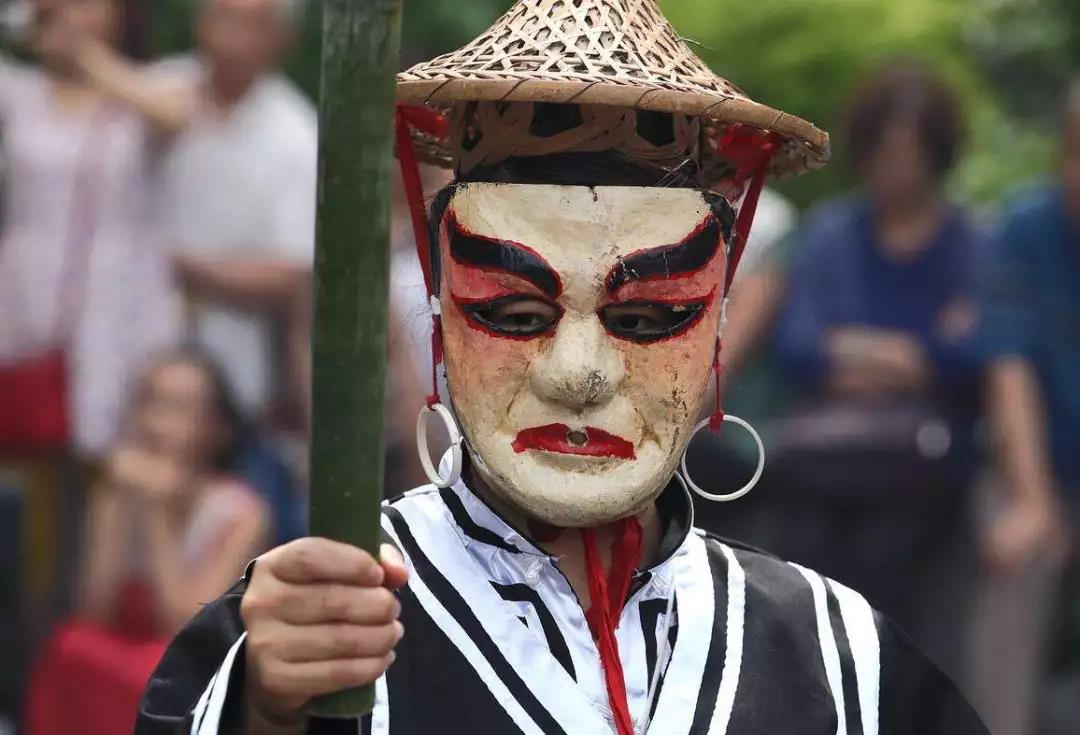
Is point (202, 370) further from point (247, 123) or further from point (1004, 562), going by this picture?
point (1004, 562)

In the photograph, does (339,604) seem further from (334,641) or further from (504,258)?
(504,258)

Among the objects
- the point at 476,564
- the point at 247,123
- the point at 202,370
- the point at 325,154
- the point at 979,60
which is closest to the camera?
the point at 325,154

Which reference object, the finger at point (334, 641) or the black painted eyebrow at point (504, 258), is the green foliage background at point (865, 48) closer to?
the black painted eyebrow at point (504, 258)

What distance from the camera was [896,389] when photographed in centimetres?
552

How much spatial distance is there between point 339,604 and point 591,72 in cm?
83

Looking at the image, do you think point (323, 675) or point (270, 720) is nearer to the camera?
point (323, 675)

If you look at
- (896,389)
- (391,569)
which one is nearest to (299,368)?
(896,389)

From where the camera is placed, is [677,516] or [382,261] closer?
[382,261]

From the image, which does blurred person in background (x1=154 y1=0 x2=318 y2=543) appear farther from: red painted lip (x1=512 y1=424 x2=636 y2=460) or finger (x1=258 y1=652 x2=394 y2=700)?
finger (x1=258 y1=652 x2=394 y2=700)

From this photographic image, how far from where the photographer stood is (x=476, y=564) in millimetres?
2818

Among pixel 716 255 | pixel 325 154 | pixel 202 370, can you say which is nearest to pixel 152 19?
pixel 202 370

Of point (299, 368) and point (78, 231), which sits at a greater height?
point (78, 231)

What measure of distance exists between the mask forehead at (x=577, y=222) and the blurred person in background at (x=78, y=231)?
297cm

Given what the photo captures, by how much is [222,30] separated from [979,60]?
3570 mm
